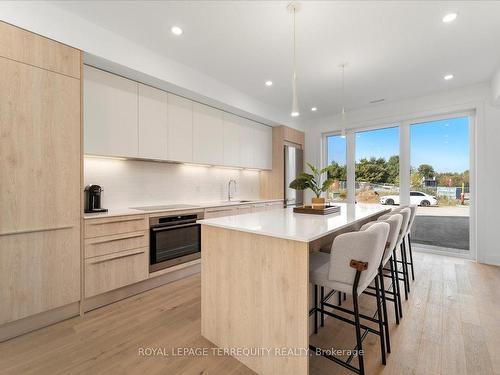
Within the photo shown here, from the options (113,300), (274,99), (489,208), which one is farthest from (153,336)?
(489,208)

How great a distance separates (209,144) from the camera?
3.80 m

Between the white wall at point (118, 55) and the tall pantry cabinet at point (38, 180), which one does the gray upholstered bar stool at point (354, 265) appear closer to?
the tall pantry cabinet at point (38, 180)

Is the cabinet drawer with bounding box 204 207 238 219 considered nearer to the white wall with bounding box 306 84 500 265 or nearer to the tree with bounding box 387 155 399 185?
the tree with bounding box 387 155 399 185

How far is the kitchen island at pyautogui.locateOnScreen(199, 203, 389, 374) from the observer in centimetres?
137

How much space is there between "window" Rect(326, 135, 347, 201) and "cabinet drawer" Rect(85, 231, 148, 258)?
3.99 meters

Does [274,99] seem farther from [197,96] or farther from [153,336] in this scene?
[153,336]

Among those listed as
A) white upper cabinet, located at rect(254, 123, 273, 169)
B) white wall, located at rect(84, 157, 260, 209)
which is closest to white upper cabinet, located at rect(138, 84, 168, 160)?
white wall, located at rect(84, 157, 260, 209)

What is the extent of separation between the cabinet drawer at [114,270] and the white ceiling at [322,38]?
91.3 inches

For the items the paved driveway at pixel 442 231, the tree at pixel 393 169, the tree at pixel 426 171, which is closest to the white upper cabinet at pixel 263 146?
the tree at pixel 393 169

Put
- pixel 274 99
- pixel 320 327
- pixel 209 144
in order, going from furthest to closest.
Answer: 1. pixel 274 99
2. pixel 209 144
3. pixel 320 327

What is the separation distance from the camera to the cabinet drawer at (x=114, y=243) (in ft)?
7.50

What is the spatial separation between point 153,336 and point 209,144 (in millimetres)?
2645

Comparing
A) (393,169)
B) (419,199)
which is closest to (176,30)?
(393,169)

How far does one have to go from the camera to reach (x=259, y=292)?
1545mm
